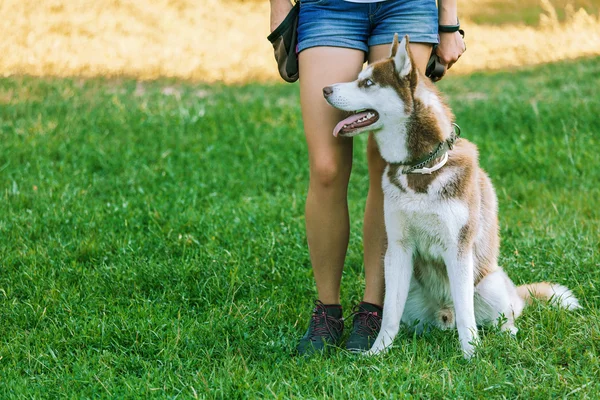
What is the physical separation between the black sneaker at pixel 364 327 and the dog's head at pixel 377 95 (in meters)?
0.85

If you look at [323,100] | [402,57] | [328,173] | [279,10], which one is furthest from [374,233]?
[279,10]

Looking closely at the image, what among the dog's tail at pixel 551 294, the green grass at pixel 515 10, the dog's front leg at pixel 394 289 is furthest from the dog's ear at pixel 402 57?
the green grass at pixel 515 10

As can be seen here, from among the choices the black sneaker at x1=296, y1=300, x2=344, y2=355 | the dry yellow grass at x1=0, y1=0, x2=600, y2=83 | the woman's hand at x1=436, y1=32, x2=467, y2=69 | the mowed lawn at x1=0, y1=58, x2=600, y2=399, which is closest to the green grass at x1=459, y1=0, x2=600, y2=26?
the dry yellow grass at x1=0, y1=0, x2=600, y2=83

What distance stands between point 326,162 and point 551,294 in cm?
129

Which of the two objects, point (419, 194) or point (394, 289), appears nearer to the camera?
point (419, 194)

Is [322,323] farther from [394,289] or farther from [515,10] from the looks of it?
[515,10]

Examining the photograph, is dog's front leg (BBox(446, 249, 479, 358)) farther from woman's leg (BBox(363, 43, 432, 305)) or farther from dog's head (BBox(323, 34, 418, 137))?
dog's head (BBox(323, 34, 418, 137))

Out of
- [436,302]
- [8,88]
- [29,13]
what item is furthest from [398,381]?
[29,13]

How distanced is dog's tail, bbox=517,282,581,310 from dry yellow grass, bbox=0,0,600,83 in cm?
651

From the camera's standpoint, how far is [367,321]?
3.27m

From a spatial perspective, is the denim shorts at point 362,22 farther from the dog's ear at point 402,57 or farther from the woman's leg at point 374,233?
the woman's leg at point 374,233

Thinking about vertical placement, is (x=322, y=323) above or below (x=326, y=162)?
below

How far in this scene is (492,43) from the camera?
1191 centimetres

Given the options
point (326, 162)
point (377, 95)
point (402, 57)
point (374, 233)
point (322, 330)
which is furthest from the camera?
point (374, 233)
